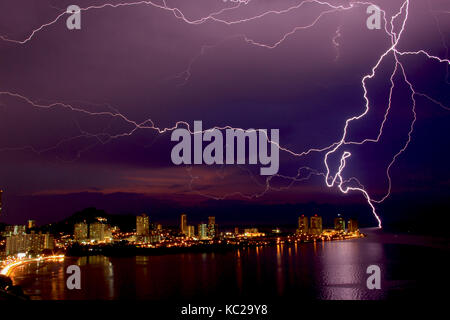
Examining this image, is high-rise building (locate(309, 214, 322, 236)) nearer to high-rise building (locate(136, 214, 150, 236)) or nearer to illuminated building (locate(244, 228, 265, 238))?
illuminated building (locate(244, 228, 265, 238))

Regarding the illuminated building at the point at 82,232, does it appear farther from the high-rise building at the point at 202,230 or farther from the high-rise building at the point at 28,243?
the high-rise building at the point at 202,230

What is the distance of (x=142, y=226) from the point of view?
90.8 metres

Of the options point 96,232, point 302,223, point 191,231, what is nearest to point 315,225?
point 302,223

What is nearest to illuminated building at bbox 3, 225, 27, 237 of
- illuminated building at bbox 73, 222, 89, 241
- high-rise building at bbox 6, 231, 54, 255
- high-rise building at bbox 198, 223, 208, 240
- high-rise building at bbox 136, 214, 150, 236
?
high-rise building at bbox 6, 231, 54, 255

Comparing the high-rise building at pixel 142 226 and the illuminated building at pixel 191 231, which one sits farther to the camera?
the illuminated building at pixel 191 231

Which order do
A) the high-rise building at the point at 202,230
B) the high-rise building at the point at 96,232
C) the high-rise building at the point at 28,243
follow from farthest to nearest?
the high-rise building at the point at 202,230
the high-rise building at the point at 96,232
the high-rise building at the point at 28,243

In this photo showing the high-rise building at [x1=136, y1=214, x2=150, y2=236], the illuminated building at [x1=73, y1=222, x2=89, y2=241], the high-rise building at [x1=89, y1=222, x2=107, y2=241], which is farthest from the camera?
A: the high-rise building at [x1=136, y1=214, x2=150, y2=236]

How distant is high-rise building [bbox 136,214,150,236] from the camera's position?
8875 cm

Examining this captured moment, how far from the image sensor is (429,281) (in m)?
21.1

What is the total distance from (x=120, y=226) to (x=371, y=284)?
3193 inches

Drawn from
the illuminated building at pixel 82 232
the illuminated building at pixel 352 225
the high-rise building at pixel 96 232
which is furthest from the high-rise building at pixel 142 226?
the illuminated building at pixel 352 225

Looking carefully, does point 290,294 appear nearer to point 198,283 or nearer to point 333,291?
point 333,291

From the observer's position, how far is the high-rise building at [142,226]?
8875 centimetres
